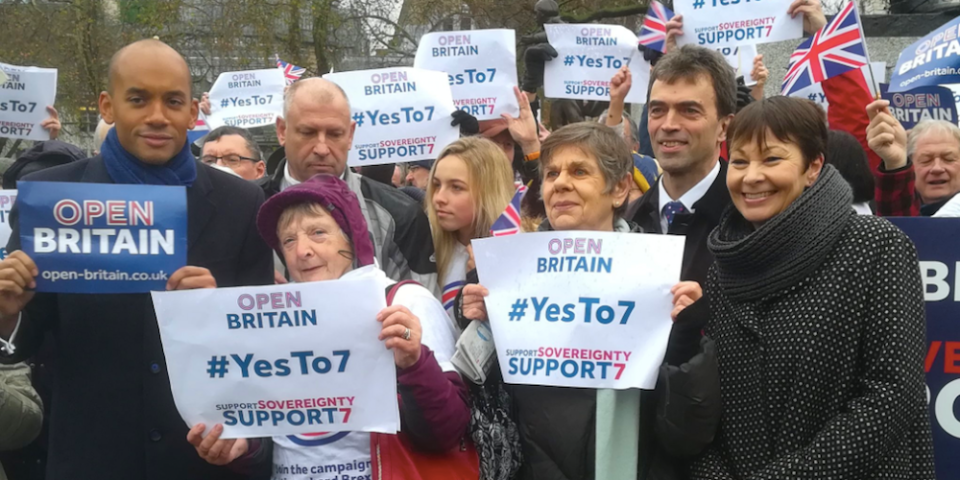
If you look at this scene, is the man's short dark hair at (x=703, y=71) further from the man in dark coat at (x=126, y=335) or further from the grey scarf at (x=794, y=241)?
the man in dark coat at (x=126, y=335)

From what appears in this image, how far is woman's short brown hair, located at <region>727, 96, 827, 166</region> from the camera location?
283 cm

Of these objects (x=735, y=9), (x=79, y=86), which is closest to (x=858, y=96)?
(x=735, y=9)

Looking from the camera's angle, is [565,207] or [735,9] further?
[735,9]

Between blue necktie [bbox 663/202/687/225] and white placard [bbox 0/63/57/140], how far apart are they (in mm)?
6121

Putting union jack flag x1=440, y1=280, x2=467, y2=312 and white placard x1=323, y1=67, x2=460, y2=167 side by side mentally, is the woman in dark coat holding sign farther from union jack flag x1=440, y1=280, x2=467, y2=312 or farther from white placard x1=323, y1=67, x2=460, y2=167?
white placard x1=323, y1=67, x2=460, y2=167

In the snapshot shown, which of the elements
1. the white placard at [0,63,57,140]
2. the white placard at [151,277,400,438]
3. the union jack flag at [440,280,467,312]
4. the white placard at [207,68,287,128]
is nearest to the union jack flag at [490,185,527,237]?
the union jack flag at [440,280,467,312]

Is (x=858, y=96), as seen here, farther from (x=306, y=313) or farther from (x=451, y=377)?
(x=306, y=313)

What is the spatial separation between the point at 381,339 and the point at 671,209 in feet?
4.69

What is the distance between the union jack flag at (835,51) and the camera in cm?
479

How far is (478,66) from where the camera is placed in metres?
6.41

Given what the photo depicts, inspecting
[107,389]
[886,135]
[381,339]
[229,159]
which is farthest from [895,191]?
[229,159]

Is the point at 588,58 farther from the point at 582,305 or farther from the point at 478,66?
the point at 582,305

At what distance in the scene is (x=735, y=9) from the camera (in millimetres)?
5828

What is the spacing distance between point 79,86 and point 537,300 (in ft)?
67.3
